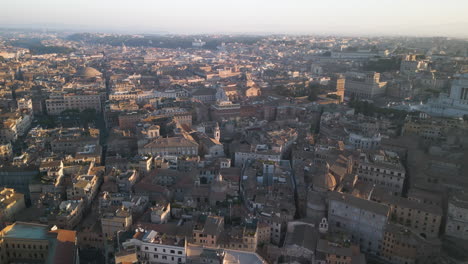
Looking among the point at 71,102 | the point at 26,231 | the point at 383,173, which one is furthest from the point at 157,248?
the point at 71,102

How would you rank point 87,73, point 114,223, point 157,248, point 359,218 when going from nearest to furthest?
1. point 157,248
2. point 114,223
3. point 359,218
4. point 87,73

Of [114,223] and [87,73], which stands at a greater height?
[87,73]

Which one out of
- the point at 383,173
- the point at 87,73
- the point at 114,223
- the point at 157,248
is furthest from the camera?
the point at 87,73

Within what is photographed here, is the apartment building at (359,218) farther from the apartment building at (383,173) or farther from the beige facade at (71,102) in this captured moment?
the beige facade at (71,102)

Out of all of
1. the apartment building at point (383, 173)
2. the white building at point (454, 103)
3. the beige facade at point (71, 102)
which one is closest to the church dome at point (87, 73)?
the beige facade at point (71, 102)

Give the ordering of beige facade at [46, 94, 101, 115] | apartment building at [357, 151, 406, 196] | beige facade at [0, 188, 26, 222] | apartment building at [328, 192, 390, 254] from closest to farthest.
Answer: apartment building at [328, 192, 390, 254]
beige facade at [0, 188, 26, 222]
apartment building at [357, 151, 406, 196]
beige facade at [46, 94, 101, 115]

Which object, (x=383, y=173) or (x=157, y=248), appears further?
(x=383, y=173)

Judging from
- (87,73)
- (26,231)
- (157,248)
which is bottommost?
(26,231)

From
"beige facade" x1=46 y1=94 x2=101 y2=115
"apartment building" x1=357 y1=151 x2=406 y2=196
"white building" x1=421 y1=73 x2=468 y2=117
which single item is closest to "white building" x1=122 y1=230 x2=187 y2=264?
"apartment building" x1=357 y1=151 x2=406 y2=196

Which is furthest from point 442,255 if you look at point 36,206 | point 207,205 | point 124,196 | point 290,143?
point 36,206

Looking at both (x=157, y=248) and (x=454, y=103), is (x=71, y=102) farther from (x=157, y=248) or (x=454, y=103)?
(x=454, y=103)

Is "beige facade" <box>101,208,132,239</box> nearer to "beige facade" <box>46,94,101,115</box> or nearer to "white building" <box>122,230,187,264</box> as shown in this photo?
"white building" <box>122,230,187,264</box>
